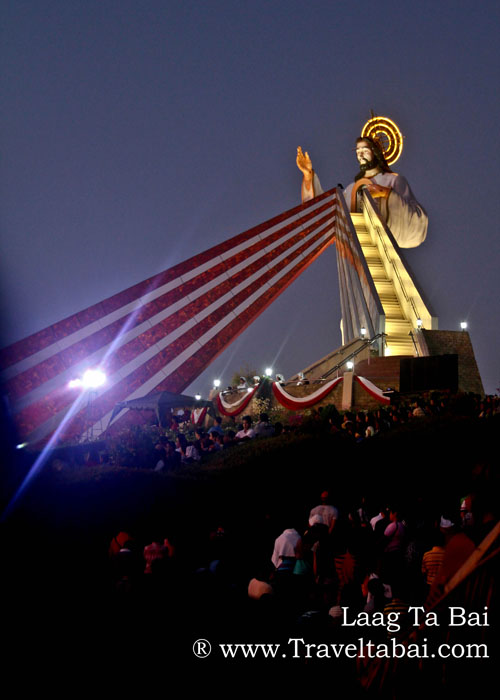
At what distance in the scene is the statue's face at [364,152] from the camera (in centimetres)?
2428

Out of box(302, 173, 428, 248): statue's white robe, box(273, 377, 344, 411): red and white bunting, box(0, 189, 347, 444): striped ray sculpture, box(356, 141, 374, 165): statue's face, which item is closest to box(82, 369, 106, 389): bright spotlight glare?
box(0, 189, 347, 444): striped ray sculpture

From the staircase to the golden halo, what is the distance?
3.56m

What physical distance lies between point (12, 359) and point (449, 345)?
1117 cm

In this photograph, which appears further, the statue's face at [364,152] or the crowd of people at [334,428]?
the statue's face at [364,152]

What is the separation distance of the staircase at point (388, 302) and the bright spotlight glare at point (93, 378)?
886cm

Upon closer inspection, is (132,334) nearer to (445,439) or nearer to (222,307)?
(222,307)

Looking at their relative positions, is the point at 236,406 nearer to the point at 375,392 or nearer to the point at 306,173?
the point at 375,392

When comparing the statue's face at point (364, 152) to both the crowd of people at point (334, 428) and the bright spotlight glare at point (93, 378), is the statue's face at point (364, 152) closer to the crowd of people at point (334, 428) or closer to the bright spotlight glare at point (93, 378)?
the bright spotlight glare at point (93, 378)

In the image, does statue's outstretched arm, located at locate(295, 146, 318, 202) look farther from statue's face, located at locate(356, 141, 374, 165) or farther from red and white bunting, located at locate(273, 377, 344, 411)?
red and white bunting, located at locate(273, 377, 344, 411)

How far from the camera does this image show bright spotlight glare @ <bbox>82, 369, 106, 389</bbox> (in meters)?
11.7

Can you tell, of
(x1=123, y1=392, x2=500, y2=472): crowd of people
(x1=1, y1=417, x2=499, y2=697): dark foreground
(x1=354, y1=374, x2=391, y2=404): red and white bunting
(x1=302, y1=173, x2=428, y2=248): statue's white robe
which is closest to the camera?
(x1=1, y1=417, x2=499, y2=697): dark foreground

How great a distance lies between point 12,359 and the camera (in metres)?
10.9

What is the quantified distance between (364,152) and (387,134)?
190cm

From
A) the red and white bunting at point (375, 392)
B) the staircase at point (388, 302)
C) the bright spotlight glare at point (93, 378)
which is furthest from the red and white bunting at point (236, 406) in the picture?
the staircase at point (388, 302)
